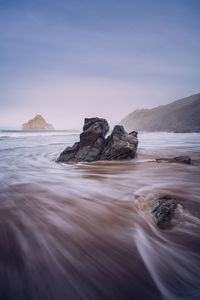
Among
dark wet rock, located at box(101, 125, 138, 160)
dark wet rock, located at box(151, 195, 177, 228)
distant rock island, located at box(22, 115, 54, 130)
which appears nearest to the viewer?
dark wet rock, located at box(151, 195, 177, 228)

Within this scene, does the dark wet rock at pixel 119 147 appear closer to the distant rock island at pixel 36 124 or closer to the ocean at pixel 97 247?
the ocean at pixel 97 247

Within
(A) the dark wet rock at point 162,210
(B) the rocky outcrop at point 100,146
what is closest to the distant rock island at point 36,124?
(B) the rocky outcrop at point 100,146

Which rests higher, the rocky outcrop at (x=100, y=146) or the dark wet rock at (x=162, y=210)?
the rocky outcrop at (x=100, y=146)

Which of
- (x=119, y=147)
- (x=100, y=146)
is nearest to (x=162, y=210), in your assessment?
(x=119, y=147)

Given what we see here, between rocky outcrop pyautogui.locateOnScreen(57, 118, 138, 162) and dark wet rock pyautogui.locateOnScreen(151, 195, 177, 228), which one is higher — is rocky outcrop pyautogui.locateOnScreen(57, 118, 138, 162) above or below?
above

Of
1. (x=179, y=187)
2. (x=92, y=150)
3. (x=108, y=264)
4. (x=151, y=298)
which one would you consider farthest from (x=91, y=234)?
(x=92, y=150)

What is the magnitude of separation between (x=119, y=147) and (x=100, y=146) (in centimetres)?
100

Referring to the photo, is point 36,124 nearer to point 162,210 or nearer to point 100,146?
point 100,146

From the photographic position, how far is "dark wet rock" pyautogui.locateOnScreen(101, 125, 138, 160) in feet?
21.4

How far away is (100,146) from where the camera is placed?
7.03 metres

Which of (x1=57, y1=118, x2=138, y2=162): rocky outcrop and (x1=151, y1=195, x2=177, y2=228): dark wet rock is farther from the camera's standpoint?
(x1=57, y1=118, x2=138, y2=162): rocky outcrop

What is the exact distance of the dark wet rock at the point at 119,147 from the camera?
6.51m

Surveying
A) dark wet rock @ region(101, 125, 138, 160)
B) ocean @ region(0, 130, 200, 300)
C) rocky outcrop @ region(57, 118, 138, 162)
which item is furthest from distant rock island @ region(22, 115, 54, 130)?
ocean @ region(0, 130, 200, 300)

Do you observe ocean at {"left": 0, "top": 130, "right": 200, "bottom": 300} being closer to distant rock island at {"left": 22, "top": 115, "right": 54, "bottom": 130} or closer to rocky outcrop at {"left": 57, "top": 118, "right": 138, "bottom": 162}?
rocky outcrop at {"left": 57, "top": 118, "right": 138, "bottom": 162}
